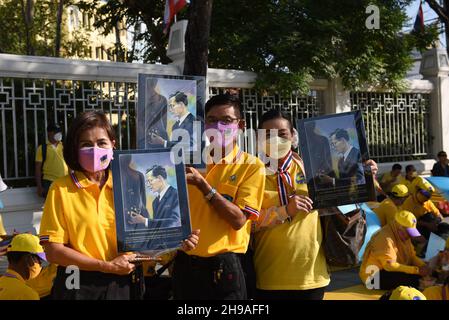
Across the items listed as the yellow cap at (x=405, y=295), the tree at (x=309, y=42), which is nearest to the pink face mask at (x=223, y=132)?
the yellow cap at (x=405, y=295)

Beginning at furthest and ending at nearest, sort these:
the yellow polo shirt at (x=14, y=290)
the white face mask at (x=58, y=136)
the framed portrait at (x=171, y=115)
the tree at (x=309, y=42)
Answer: the tree at (x=309, y=42) → the white face mask at (x=58, y=136) → the yellow polo shirt at (x=14, y=290) → the framed portrait at (x=171, y=115)

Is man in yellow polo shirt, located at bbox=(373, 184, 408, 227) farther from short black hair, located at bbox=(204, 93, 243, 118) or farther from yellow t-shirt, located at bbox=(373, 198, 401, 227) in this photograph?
short black hair, located at bbox=(204, 93, 243, 118)

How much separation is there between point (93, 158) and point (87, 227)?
11.4 inches

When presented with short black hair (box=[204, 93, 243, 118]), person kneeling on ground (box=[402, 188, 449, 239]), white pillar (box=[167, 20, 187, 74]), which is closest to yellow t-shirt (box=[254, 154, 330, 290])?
short black hair (box=[204, 93, 243, 118])

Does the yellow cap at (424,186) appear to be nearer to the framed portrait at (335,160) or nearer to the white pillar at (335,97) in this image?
the white pillar at (335,97)

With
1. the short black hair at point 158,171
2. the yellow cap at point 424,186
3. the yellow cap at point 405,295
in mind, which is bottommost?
the yellow cap at point 405,295

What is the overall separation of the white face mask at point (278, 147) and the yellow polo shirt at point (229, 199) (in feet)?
0.79

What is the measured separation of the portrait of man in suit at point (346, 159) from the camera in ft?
10.0

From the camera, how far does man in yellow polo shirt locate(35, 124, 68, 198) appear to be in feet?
26.3

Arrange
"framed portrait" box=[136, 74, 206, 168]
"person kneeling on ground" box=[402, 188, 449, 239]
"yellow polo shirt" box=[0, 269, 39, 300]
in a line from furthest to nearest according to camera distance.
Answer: "person kneeling on ground" box=[402, 188, 449, 239] < "yellow polo shirt" box=[0, 269, 39, 300] < "framed portrait" box=[136, 74, 206, 168]

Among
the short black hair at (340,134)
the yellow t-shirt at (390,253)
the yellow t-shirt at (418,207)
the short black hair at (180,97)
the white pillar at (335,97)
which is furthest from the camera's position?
the white pillar at (335,97)

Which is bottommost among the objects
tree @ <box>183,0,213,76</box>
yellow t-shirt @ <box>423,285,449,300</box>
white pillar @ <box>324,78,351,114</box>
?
yellow t-shirt @ <box>423,285,449,300</box>

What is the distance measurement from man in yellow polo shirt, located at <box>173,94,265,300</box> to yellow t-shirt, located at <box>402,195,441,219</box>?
5.12m

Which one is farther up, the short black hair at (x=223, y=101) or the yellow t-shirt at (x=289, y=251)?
the short black hair at (x=223, y=101)
